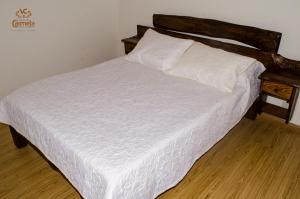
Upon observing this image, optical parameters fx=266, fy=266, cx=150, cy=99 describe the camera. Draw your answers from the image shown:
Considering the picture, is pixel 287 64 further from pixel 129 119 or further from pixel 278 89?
pixel 129 119

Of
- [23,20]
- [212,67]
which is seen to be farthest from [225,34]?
[23,20]

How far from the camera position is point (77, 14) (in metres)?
3.28

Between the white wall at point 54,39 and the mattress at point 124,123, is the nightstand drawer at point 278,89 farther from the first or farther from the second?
the white wall at point 54,39

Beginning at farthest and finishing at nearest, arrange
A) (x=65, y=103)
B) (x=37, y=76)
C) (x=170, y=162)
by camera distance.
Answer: (x=37, y=76), (x=65, y=103), (x=170, y=162)

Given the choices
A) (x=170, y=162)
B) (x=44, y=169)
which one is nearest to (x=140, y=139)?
(x=170, y=162)

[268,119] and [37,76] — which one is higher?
[37,76]

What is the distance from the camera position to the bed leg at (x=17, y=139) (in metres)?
2.33

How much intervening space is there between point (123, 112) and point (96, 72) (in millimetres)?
830

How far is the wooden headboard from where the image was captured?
2.45m

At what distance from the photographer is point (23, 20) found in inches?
112

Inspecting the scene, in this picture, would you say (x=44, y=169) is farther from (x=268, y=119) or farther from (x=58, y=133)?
(x=268, y=119)

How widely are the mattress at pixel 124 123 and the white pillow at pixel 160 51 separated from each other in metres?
0.14

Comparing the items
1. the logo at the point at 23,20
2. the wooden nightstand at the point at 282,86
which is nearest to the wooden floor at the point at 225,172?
the wooden nightstand at the point at 282,86

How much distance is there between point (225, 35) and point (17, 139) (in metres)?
2.20
